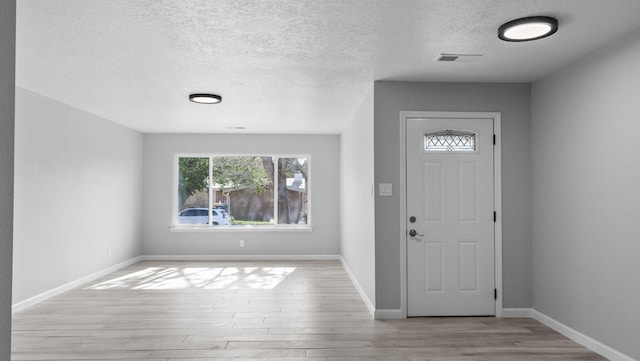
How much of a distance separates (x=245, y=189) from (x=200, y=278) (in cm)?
246

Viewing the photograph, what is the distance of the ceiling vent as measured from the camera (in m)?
3.60

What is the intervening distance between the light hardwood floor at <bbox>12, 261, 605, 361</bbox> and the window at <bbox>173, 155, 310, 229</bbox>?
102 inches

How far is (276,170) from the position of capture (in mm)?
8438

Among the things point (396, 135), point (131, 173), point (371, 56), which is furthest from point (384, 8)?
point (131, 173)

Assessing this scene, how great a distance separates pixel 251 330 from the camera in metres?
4.00

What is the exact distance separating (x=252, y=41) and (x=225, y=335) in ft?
8.36

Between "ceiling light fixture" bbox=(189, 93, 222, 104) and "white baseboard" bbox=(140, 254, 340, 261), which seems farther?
"white baseboard" bbox=(140, 254, 340, 261)

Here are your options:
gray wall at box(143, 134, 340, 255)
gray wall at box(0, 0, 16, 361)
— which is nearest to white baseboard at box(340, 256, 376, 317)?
gray wall at box(143, 134, 340, 255)

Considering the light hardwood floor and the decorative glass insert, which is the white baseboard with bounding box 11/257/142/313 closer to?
the light hardwood floor

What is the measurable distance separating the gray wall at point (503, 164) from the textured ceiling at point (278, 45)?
6.8 inches

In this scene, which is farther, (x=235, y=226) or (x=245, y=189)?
(x=245, y=189)

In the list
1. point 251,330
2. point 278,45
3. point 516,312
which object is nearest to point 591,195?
point 516,312

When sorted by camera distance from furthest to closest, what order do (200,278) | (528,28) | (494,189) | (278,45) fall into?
(200,278), (494,189), (278,45), (528,28)

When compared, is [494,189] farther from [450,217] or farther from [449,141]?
[449,141]
